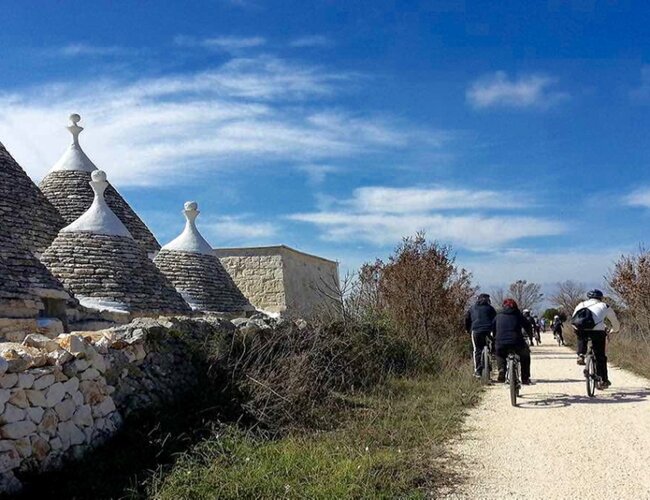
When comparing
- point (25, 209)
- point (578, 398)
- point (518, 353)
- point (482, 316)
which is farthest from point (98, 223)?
point (578, 398)

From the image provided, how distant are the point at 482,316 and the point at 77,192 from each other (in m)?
11.6

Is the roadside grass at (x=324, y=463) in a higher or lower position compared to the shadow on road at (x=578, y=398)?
lower

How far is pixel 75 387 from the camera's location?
230 inches

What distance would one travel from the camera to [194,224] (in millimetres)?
18906

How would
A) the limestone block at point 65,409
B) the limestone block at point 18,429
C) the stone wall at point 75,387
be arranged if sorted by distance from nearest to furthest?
the limestone block at point 18,429
the stone wall at point 75,387
the limestone block at point 65,409

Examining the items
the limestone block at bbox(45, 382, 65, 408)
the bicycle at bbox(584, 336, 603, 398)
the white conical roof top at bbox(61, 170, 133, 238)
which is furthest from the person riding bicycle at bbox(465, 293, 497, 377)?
the white conical roof top at bbox(61, 170, 133, 238)

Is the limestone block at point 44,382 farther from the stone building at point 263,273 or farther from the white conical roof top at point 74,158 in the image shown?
the stone building at point 263,273

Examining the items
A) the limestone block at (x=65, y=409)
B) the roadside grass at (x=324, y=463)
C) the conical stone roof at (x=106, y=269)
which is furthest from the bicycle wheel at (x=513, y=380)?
the conical stone roof at (x=106, y=269)

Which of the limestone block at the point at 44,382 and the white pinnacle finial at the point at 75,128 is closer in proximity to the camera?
the limestone block at the point at 44,382

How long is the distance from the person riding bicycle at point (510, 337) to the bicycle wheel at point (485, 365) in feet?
3.62

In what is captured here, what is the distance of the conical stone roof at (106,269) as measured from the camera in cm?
1358

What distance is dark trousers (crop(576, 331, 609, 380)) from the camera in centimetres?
946

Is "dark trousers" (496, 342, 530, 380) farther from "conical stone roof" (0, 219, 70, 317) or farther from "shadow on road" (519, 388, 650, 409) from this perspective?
"conical stone roof" (0, 219, 70, 317)

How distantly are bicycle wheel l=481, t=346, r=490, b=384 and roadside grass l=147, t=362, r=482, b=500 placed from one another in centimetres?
319
